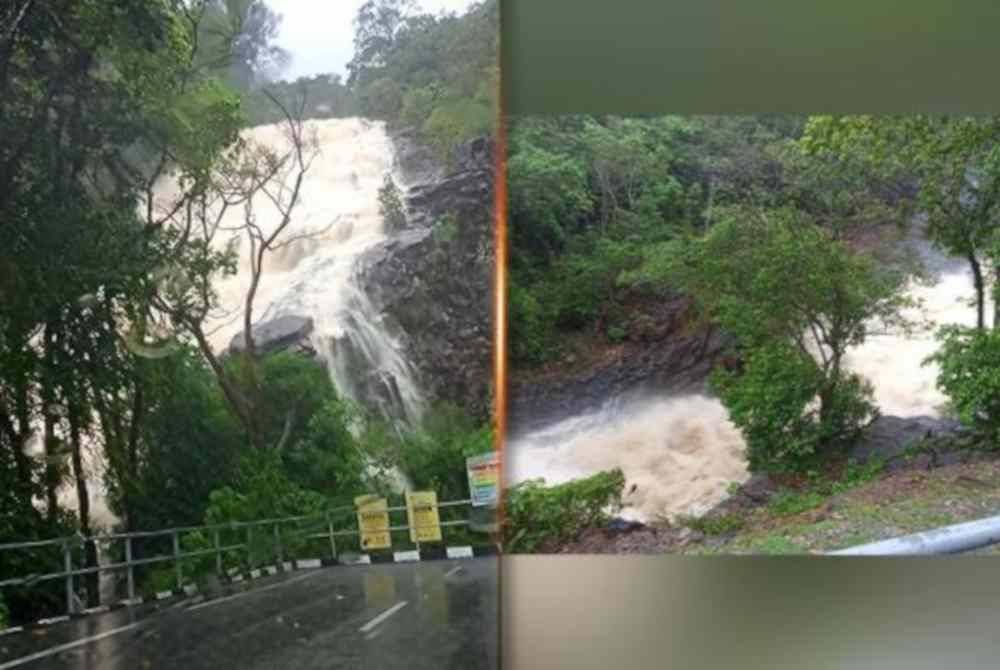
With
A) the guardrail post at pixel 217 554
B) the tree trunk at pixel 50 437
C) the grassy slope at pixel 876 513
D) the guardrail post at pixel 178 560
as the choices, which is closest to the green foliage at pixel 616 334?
the grassy slope at pixel 876 513

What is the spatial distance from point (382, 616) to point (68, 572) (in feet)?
3.17

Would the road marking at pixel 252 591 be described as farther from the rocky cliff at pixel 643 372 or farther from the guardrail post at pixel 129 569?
the rocky cliff at pixel 643 372

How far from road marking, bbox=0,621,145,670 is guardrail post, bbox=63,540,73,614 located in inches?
3.1

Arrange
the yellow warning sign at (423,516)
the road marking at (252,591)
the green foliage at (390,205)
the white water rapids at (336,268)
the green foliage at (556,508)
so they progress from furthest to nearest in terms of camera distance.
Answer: the green foliage at (556,508) < the yellow warning sign at (423,516) < the green foliage at (390,205) < the white water rapids at (336,268) < the road marking at (252,591)

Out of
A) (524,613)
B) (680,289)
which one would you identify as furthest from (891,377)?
(524,613)

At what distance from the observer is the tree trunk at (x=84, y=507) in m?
2.87

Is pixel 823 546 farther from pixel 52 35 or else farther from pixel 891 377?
pixel 52 35

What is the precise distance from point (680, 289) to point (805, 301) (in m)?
0.44

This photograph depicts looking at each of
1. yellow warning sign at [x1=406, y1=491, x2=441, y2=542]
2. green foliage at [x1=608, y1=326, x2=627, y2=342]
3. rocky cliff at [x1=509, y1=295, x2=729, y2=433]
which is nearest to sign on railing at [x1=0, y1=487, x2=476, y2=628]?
yellow warning sign at [x1=406, y1=491, x2=441, y2=542]

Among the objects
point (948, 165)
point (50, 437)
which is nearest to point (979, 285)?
point (948, 165)

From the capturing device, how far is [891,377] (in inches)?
166

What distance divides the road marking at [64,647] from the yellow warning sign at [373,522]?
706 mm

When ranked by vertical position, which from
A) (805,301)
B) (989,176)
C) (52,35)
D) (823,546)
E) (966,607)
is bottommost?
(966,607)

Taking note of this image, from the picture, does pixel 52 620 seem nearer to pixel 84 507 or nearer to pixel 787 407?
pixel 84 507
